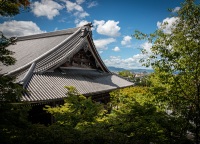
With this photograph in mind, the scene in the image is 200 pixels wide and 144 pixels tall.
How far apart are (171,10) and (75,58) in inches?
343

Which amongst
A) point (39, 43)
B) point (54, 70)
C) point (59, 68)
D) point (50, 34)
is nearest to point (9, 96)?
point (54, 70)

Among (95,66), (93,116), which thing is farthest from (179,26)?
(95,66)

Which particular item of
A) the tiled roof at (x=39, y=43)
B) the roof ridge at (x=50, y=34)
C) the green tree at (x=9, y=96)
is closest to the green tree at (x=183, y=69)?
the green tree at (x=9, y=96)

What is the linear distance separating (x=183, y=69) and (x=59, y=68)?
27.4 feet

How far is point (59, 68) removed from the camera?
39.4ft

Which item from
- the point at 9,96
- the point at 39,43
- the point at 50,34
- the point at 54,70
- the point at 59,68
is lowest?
the point at 9,96

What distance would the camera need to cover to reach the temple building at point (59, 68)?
28.4ft

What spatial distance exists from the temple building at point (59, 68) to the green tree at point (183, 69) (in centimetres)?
506

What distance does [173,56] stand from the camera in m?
6.11

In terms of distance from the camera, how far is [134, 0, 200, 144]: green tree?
588 centimetres

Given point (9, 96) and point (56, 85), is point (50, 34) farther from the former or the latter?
point (9, 96)

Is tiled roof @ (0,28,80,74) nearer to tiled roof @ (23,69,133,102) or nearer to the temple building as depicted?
the temple building

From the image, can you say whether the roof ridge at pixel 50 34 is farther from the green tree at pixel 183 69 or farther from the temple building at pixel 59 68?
the green tree at pixel 183 69

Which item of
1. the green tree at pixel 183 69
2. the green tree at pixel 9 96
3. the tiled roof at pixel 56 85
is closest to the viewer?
the green tree at pixel 9 96
